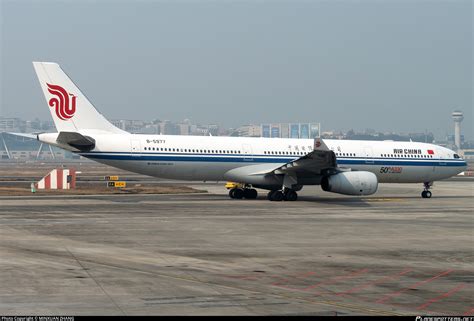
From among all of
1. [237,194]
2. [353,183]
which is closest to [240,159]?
[237,194]

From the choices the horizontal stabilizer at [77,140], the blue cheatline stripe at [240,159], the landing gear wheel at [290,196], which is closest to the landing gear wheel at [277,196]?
the landing gear wheel at [290,196]

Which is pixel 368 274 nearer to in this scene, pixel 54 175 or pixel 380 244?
pixel 380 244

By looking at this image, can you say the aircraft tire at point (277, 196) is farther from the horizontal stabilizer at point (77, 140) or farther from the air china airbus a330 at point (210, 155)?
the horizontal stabilizer at point (77, 140)

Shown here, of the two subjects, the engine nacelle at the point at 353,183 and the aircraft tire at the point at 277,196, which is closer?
the engine nacelle at the point at 353,183

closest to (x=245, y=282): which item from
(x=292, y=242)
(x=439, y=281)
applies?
(x=439, y=281)

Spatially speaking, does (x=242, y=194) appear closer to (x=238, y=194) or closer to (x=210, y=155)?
(x=238, y=194)

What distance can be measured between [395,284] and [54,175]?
38.4 metres

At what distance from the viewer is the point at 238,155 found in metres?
39.5

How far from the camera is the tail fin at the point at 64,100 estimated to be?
37.0m

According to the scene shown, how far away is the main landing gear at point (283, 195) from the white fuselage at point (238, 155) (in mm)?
2350

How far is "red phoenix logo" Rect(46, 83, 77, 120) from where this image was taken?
37.2 m

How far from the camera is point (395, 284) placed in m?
14.1

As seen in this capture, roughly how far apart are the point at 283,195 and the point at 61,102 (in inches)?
517

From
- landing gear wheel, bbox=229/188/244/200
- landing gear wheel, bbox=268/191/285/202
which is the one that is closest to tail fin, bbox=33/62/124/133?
landing gear wheel, bbox=229/188/244/200
